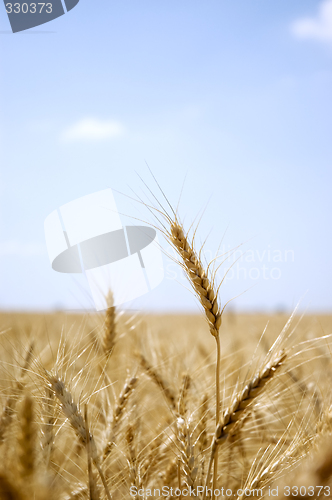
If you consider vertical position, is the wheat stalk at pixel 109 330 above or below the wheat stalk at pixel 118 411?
above

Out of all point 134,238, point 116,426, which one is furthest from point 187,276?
point 134,238

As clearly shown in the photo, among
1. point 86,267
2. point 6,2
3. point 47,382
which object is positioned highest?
point 6,2

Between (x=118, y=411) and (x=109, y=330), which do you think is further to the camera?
(x=109, y=330)

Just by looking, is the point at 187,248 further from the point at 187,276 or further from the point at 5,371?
the point at 5,371

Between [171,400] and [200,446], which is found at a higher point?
[171,400]

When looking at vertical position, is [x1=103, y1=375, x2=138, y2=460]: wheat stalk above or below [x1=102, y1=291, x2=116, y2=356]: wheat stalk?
below

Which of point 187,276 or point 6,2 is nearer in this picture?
point 187,276

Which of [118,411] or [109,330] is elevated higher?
[109,330]

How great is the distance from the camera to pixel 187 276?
92 centimetres

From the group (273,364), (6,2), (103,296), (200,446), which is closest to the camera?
(273,364)

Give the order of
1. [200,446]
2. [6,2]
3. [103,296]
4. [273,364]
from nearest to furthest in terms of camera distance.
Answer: [273,364] < [200,446] < [103,296] < [6,2]

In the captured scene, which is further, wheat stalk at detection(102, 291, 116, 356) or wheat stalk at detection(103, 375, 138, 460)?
wheat stalk at detection(102, 291, 116, 356)

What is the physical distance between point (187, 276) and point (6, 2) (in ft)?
7.55

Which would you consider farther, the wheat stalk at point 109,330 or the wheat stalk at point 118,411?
the wheat stalk at point 109,330
